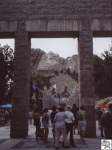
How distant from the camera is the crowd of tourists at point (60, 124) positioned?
17.5 m

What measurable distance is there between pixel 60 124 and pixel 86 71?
704cm

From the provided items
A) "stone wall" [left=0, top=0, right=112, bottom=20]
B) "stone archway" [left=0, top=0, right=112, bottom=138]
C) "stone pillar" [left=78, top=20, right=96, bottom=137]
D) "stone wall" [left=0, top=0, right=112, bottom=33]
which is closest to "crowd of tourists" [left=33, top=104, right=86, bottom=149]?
"stone pillar" [left=78, top=20, right=96, bottom=137]

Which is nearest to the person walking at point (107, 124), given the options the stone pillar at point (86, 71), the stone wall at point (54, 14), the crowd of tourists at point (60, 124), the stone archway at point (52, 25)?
the crowd of tourists at point (60, 124)

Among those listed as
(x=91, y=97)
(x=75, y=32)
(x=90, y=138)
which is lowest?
(x=90, y=138)

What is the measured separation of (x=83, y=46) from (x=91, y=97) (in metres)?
2.79

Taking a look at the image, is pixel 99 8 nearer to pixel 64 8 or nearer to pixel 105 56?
pixel 64 8

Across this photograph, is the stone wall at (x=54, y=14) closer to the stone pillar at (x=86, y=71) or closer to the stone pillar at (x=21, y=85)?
the stone pillar at (x=86, y=71)

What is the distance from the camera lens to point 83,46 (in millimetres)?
24062

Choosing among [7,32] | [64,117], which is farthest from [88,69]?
[64,117]

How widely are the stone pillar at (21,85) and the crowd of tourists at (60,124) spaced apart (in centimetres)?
211

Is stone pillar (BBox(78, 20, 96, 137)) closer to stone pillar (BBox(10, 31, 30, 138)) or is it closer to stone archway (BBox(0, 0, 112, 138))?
stone archway (BBox(0, 0, 112, 138))

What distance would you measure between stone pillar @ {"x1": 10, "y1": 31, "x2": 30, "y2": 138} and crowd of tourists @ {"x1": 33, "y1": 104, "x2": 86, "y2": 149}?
211cm

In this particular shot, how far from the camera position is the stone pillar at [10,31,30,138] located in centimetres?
2367

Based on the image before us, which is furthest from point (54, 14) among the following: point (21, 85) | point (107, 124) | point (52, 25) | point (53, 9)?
point (107, 124)
